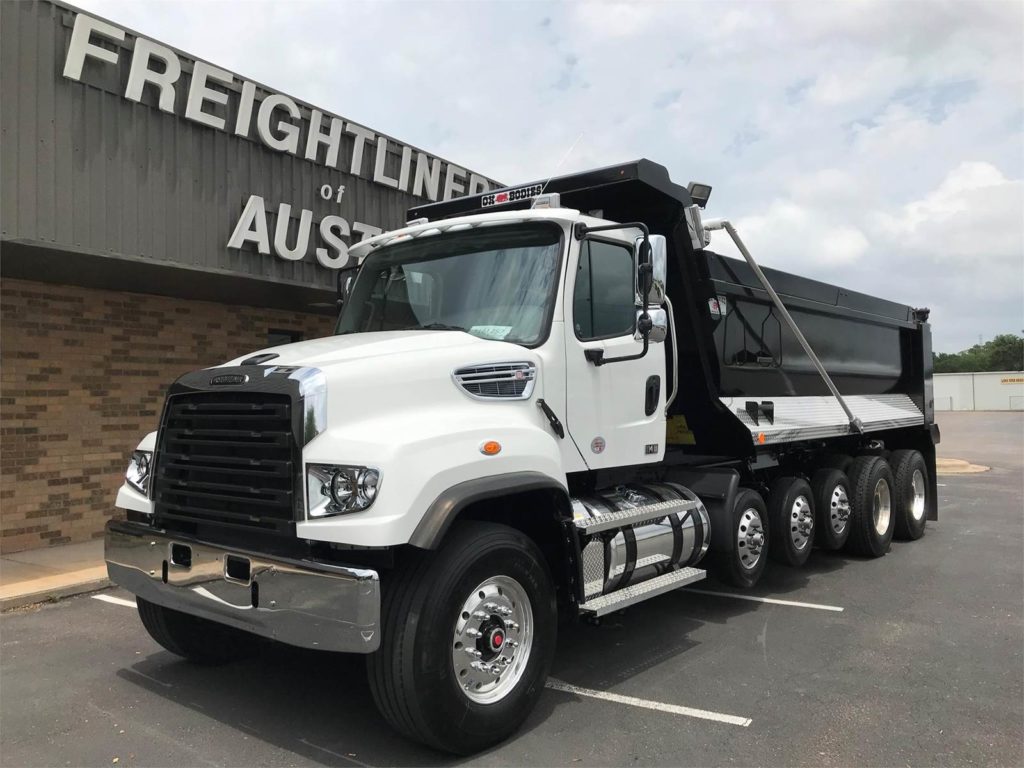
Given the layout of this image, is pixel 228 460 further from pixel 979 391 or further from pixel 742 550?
pixel 979 391

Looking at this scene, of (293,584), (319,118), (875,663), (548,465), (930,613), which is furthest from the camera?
(319,118)

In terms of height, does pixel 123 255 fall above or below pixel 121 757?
above

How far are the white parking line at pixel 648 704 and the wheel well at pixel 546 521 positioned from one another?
563mm

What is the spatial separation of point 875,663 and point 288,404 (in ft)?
13.3

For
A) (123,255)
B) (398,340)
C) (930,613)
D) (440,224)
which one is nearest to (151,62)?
(123,255)

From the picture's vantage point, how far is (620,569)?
15.8ft

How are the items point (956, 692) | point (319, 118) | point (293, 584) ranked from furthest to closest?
point (319, 118) → point (956, 692) → point (293, 584)

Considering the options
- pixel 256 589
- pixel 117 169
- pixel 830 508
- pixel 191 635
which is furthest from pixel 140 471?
pixel 830 508

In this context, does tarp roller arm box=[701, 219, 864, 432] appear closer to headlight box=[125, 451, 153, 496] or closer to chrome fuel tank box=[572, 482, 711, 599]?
chrome fuel tank box=[572, 482, 711, 599]

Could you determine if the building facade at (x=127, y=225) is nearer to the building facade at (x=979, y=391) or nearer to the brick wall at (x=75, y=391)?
the brick wall at (x=75, y=391)

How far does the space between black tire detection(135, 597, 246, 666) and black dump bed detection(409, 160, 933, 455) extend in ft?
10.9

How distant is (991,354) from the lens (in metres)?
106

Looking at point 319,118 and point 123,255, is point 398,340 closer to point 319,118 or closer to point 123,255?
point 123,255

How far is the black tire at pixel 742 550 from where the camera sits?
5.97 m
